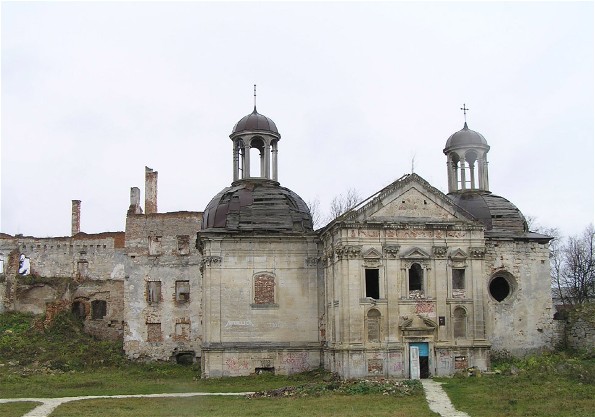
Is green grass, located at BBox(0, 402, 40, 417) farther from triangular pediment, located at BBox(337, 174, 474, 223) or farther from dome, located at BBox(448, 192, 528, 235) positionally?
dome, located at BBox(448, 192, 528, 235)

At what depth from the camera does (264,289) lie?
101 feet

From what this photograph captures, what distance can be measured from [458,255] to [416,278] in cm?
196

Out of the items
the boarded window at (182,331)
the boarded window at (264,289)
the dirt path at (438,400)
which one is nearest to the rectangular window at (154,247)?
the boarded window at (182,331)

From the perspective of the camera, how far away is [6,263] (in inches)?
1842

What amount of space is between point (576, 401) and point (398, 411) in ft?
16.2

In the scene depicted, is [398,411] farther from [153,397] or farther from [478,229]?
[478,229]

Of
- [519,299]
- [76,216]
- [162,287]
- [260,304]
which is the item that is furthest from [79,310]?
[519,299]

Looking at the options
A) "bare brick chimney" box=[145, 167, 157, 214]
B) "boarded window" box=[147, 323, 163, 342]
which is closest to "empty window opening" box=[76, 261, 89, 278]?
"bare brick chimney" box=[145, 167, 157, 214]

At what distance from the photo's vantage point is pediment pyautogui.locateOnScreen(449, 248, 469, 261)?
94.8 feet

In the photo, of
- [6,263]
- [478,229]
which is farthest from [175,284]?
[478,229]

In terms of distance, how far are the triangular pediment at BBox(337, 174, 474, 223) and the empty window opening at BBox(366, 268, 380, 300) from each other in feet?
6.64

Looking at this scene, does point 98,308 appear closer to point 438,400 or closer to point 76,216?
point 76,216

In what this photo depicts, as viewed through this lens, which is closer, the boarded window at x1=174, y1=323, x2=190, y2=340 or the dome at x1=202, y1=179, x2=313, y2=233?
the dome at x1=202, y1=179, x2=313, y2=233

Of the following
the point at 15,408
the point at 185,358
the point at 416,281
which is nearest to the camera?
the point at 15,408
